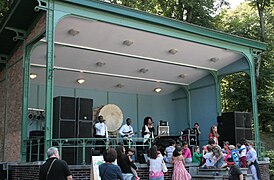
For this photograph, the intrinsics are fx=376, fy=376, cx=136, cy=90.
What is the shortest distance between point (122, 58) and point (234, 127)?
4.53 meters

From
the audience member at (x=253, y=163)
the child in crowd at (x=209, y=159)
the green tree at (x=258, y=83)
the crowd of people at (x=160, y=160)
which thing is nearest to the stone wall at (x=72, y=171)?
the crowd of people at (x=160, y=160)

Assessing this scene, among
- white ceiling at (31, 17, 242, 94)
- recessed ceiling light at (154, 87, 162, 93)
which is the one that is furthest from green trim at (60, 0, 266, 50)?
recessed ceiling light at (154, 87, 162, 93)

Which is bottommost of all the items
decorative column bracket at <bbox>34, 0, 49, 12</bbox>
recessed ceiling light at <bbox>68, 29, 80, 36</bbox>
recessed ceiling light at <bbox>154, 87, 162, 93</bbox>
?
recessed ceiling light at <bbox>154, 87, 162, 93</bbox>

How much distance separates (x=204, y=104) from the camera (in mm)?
16250

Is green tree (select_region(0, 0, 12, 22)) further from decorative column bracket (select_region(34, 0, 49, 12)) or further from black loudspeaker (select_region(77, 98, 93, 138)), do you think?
black loudspeaker (select_region(77, 98, 93, 138))

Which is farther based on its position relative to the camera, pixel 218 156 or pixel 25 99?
pixel 25 99

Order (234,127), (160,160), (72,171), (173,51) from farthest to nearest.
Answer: (173,51)
(234,127)
(160,160)
(72,171)

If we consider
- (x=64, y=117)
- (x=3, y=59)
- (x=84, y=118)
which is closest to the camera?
(x=64, y=117)

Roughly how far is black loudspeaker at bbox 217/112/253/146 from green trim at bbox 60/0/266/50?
253cm

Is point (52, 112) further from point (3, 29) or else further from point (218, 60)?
point (218, 60)

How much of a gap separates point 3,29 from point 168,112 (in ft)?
29.1

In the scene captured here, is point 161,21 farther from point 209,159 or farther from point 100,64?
point 209,159

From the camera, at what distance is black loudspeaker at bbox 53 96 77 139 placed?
8914 mm

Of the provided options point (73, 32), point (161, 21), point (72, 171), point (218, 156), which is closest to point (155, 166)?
point (72, 171)
